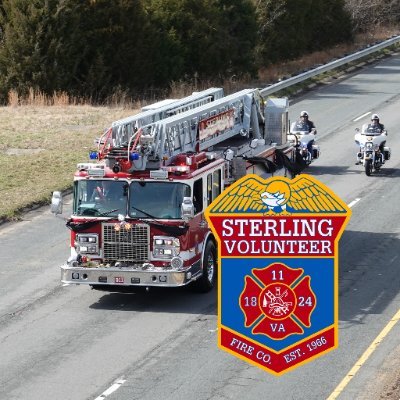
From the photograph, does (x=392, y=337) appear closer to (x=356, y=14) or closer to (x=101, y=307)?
(x=101, y=307)

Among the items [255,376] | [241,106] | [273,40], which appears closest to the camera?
[255,376]

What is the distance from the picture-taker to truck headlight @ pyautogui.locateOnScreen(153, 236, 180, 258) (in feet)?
59.0

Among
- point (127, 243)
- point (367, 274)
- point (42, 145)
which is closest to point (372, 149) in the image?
point (367, 274)

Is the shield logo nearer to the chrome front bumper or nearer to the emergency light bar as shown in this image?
the chrome front bumper

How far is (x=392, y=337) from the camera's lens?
16.8 meters

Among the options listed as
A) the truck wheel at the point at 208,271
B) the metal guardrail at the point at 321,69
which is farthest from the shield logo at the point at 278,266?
the metal guardrail at the point at 321,69

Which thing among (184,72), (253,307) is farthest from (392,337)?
(184,72)

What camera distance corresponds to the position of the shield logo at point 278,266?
7426mm

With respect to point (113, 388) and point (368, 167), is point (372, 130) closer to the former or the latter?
point (368, 167)

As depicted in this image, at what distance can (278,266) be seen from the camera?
7625 millimetres

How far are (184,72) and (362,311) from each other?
28.9 meters

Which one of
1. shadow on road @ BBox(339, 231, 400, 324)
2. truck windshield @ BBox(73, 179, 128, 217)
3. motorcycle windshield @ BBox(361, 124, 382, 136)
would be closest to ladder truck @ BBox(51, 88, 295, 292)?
truck windshield @ BBox(73, 179, 128, 217)

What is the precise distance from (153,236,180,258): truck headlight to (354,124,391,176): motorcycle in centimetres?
1242

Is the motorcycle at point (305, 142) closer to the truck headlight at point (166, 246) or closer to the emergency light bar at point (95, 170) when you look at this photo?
the emergency light bar at point (95, 170)
